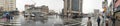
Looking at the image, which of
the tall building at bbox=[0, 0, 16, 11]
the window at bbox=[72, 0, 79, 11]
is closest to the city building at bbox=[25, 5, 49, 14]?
the tall building at bbox=[0, 0, 16, 11]

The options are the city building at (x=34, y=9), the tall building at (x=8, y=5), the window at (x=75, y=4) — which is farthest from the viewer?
the window at (x=75, y=4)

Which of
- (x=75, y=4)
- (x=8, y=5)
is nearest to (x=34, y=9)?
(x=8, y=5)

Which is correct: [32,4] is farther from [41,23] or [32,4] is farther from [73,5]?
[73,5]

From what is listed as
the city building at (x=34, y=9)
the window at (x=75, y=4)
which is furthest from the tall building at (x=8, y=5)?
the window at (x=75, y=4)

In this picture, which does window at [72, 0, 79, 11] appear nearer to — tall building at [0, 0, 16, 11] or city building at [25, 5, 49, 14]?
tall building at [0, 0, 16, 11]

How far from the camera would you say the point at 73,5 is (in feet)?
23.1

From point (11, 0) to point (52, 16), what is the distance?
2.27 feet

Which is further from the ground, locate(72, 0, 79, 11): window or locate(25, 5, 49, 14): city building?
locate(72, 0, 79, 11): window

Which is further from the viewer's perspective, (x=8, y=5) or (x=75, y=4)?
(x=75, y=4)

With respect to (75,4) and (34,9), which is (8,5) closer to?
(34,9)

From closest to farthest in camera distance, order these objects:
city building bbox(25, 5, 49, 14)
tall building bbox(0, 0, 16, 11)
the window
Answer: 1. city building bbox(25, 5, 49, 14)
2. tall building bbox(0, 0, 16, 11)
3. the window

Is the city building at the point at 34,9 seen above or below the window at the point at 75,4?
below

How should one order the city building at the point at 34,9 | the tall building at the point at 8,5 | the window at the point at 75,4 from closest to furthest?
the city building at the point at 34,9 → the tall building at the point at 8,5 → the window at the point at 75,4

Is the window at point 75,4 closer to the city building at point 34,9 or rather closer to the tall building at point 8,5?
the tall building at point 8,5
